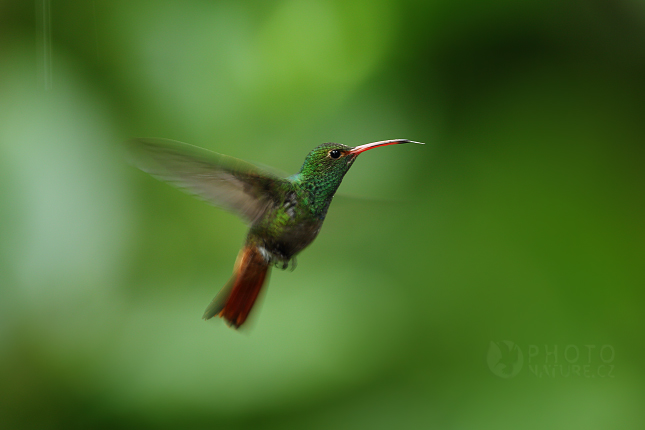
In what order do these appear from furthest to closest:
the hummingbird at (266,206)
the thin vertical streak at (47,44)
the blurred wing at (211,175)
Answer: the thin vertical streak at (47,44)
the hummingbird at (266,206)
the blurred wing at (211,175)

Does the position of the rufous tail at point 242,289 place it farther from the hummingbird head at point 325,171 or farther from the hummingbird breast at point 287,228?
the hummingbird head at point 325,171

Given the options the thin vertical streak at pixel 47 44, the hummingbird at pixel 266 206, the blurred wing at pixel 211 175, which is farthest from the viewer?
the thin vertical streak at pixel 47 44

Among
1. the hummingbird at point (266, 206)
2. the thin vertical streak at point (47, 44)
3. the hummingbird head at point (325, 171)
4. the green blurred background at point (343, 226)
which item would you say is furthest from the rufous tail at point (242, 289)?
the thin vertical streak at point (47, 44)

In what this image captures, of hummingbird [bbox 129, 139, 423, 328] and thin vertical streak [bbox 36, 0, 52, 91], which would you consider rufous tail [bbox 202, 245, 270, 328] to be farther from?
thin vertical streak [bbox 36, 0, 52, 91]

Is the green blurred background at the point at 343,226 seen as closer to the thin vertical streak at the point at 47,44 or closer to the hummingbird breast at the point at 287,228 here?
the thin vertical streak at the point at 47,44

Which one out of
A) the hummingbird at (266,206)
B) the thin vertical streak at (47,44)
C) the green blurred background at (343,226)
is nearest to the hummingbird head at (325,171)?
the hummingbird at (266,206)

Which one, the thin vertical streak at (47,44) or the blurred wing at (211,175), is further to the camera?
the thin vertical streak at (47,44)

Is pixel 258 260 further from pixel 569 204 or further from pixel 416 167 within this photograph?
pixel 569 204

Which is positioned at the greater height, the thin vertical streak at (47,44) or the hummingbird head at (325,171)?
the thin vertical streak at (47,44)

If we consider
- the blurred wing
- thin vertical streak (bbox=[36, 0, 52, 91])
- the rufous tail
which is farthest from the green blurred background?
the blurred wing
